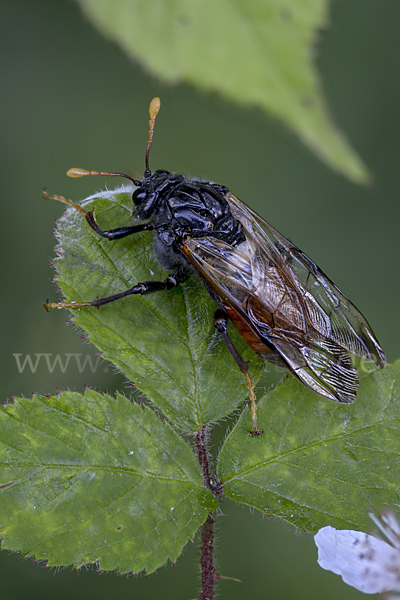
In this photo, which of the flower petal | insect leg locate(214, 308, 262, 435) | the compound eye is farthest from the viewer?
the compound eye

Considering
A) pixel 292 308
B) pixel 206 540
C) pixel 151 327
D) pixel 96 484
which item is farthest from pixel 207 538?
pixel 292 308

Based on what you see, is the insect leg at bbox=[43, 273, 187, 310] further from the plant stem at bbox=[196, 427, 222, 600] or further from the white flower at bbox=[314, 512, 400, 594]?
the white flower at bbox=[314, 512, 400, 594]

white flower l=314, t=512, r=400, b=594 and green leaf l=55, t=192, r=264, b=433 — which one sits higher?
green leaf l=55, t=192, r=264, b=433

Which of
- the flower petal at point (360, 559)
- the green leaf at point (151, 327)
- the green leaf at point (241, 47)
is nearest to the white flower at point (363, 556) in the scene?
the flower petal at point (360, 559)

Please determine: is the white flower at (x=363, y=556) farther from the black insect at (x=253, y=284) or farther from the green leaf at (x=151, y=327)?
the green leaf at (x=151, y=327)

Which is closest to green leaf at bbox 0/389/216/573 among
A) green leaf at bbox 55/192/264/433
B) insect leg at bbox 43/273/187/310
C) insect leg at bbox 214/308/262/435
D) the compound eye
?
green leaf at bbox 55/192/264/433

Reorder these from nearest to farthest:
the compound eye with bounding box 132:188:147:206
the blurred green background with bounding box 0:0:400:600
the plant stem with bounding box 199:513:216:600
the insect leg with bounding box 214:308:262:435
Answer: the plant stem with bounding box 199:513:216:600 < the insect leg with bounding box 214:308:262:435 < the compound eye with bounding box 132:188:147:206 < the blurred green background with bounding box 0:0:400:600
